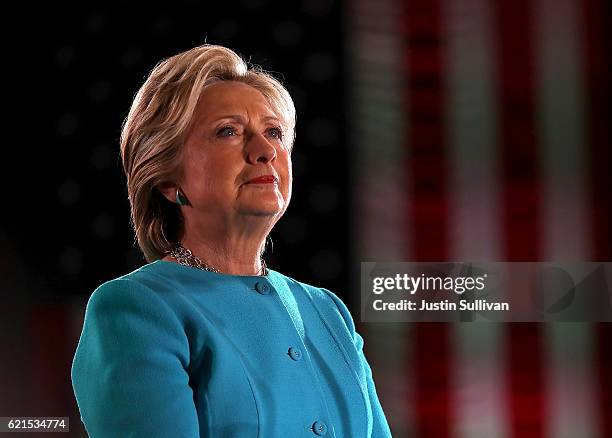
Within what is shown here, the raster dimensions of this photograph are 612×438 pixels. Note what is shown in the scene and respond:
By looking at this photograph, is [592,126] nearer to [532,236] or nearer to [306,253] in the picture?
[532,236]

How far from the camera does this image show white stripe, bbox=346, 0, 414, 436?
2.49m

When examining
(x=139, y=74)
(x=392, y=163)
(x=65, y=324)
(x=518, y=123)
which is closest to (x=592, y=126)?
(x=518, y=123)

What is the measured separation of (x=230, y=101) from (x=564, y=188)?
4.91 feet

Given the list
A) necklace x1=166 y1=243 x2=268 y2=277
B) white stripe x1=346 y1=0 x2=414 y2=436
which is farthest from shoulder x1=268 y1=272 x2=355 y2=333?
white stripe x1=346 y1=0 x2=414 y2=436

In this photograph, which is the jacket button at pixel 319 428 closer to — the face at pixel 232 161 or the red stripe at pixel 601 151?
the face at pixel 232 161

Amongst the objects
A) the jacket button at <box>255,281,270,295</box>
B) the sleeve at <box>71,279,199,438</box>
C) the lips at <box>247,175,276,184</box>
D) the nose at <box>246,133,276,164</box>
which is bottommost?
the sleeve at <box>71,279,199,438</box>

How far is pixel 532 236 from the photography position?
251 centimetres

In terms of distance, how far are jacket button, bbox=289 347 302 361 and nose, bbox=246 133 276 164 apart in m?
0.25

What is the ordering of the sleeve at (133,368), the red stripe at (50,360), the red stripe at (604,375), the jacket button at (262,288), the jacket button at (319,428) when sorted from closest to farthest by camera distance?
the sleeve at (133,368), the jacket button at (319,428), the jacket button at (262,288), the red stripe at (604,375), the red stripe at (50,360)

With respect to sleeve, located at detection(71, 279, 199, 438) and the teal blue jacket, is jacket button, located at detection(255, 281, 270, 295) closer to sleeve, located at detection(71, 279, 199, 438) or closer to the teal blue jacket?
the teal blue jacket

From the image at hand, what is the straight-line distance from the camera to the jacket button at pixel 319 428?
1.12 m

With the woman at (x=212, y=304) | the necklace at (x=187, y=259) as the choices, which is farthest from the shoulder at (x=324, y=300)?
the necklace at (x=187, y=259)

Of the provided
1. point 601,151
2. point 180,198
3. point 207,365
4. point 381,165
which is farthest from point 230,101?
point 601,151

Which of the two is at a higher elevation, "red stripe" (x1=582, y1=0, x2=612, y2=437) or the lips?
"red stripe" (x1=582, y1=0, x2=612, y2=437)
